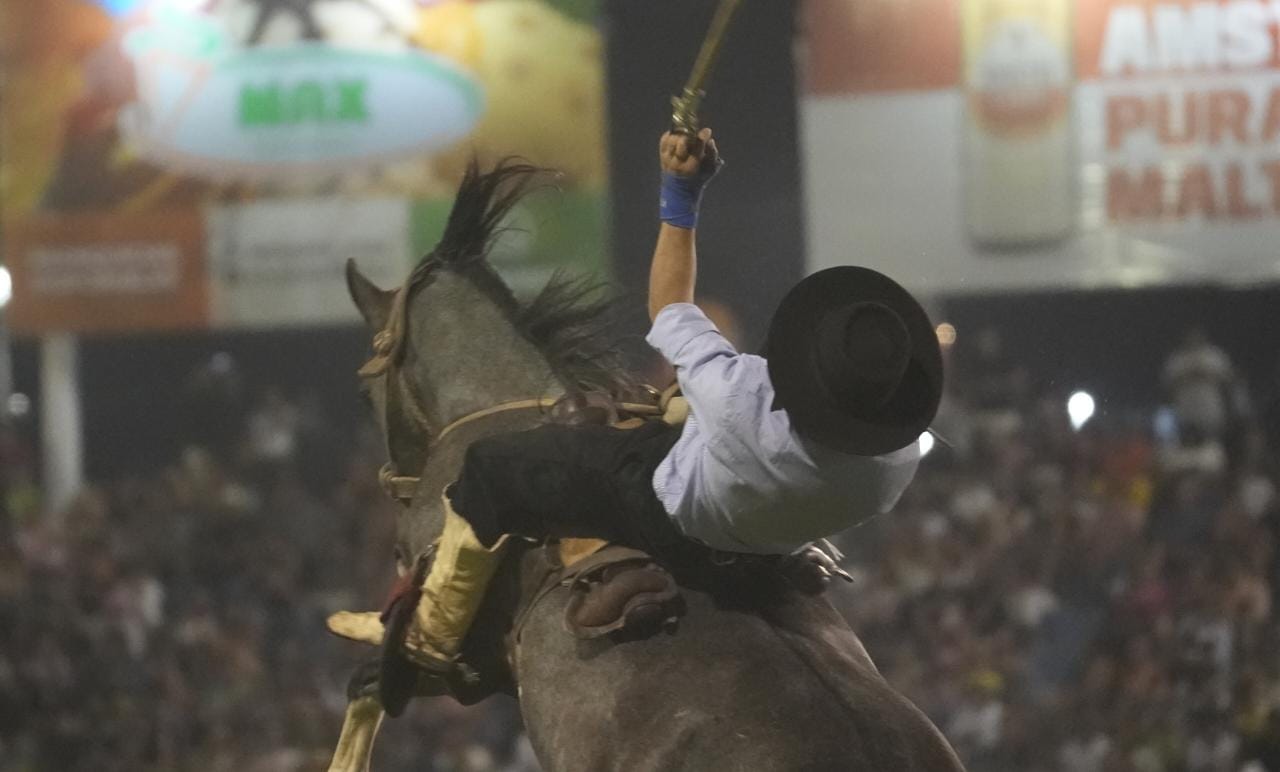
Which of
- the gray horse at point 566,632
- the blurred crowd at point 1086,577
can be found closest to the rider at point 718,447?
the gray horse at point 566,632

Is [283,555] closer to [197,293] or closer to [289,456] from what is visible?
[289,456]

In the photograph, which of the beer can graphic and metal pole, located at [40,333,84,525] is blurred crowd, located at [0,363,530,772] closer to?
metal pole, located at [40,333,84,525]

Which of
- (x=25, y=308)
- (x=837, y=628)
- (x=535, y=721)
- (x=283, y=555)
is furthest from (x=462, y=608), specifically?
(x=25, y=308)

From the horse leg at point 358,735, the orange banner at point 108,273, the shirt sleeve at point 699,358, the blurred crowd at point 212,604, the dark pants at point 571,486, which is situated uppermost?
the shirt sleeve at point 699,358

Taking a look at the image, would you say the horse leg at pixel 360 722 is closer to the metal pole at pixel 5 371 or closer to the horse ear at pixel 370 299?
the horse ear at pixel 370 299

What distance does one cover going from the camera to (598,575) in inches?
96.1

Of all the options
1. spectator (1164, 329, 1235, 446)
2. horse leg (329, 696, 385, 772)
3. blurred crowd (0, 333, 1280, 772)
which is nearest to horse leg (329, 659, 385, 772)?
horse leg (329, 696, 385, 772)

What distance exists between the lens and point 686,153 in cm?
251

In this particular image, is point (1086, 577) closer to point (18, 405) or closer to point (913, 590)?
point (913, 590)

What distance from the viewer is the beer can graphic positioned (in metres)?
7.14

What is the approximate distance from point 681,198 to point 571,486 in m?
0.45

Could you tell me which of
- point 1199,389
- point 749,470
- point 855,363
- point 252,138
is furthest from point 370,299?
point 252,138

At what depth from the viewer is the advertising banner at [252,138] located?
7.94 metres

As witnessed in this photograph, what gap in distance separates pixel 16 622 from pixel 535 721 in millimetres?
5711
